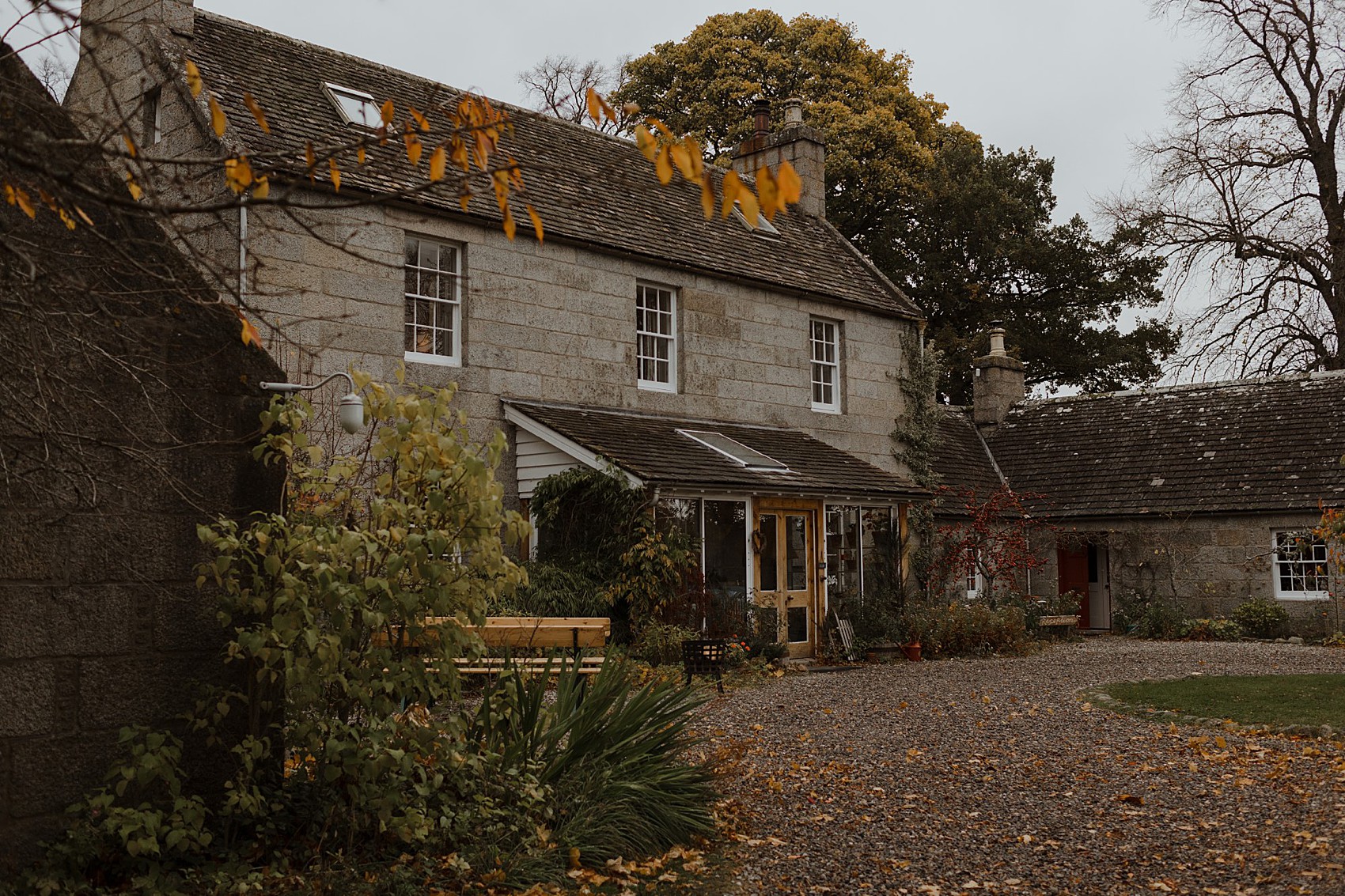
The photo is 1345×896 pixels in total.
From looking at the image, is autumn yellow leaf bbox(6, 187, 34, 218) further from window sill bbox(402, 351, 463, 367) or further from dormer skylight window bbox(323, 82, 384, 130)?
dormer skylight window bbox(323, 82, 384, 130)

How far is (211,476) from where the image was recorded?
5.94 m

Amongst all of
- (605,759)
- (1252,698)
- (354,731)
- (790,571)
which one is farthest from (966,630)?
(354,731)

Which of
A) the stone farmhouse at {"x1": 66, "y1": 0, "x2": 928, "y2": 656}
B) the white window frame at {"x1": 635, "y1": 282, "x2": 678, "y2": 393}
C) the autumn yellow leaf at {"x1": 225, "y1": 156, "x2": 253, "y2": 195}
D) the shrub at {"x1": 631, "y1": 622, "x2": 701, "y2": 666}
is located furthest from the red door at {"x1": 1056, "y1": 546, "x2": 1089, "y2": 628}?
the autumn yellow leaf at {"x1": 225, "y1": 156, "x2": 253, "y2": 195}

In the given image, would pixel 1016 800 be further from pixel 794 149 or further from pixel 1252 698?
pixel 794 149

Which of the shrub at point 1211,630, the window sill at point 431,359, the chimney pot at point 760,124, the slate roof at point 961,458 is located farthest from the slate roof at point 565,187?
the shrub at point 1211,630

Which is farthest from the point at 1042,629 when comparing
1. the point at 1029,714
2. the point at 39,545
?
the point at 39,545

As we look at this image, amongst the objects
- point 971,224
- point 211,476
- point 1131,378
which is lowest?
point 211,476

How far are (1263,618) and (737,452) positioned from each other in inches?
434

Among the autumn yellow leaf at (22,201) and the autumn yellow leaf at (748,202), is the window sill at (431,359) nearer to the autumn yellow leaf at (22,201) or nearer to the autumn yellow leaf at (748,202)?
the autumn yellow leaf at (22,201)

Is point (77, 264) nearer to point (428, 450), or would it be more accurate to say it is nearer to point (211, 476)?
point (211, 476)

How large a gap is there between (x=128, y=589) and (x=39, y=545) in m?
0.45

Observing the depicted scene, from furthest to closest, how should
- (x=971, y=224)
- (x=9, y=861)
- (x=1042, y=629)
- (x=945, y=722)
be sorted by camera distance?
(x=971, y=224) → (x=1042, y=629) → (x=945, y=722) → (x=9, y=861)

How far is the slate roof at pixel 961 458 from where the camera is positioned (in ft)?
80.6

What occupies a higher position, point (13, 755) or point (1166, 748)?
point (13, 755)
